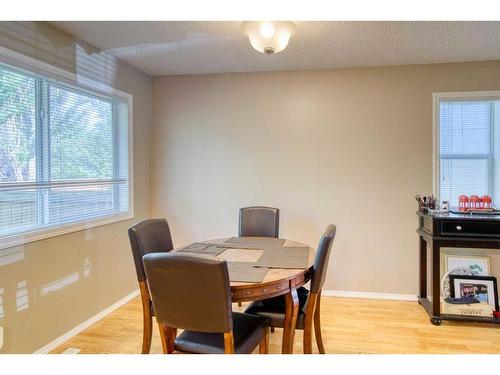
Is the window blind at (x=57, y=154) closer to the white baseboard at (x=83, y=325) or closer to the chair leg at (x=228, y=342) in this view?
the white baseboard at (x=83, y=325)

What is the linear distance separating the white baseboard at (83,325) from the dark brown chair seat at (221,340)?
51.9 inches

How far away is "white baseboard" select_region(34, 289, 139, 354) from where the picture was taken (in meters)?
2.39

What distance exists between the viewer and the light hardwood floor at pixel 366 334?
2408mm

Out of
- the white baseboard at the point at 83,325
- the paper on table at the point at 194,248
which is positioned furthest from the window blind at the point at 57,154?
the paper on table at the point at 194,248

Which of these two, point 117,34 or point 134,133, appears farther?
point 134,133

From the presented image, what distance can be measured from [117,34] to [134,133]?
108cm

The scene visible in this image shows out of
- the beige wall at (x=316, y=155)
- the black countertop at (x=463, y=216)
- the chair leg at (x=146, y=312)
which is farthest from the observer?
the beige wall at (x=316, y=155)

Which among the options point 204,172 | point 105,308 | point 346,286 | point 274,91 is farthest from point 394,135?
point 105,308

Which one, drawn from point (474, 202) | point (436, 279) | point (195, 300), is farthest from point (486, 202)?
point (195, 300)

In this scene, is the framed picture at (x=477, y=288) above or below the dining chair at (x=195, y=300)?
below

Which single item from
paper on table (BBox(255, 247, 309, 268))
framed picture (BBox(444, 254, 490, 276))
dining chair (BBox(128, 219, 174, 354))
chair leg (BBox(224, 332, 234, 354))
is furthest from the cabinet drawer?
dining chair (BBox(128, 219, 174, 354))

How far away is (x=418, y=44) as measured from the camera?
9.02 ft

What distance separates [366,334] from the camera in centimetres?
263

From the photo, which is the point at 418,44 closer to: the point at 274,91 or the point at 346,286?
the point at 274,91
